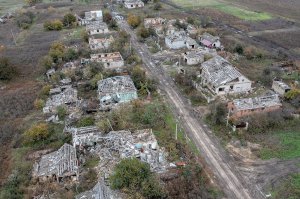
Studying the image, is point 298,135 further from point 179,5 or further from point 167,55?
point 179,5

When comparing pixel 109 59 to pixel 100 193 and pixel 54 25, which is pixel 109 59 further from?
pixel 100 193

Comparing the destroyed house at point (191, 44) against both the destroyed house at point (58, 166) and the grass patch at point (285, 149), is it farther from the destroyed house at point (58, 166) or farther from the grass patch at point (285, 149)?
the destroyed house at point (58, 166)

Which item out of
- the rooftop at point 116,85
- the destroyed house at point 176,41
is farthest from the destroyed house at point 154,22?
the rooftop at point 116,85

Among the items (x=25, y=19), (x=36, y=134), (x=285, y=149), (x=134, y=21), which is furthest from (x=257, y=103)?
(x=25, y=19)

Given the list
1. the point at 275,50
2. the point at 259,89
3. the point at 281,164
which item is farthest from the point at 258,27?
the point at 281,164

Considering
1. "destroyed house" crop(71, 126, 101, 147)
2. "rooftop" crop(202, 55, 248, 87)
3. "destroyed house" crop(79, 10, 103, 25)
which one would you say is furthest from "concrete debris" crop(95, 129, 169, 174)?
"destroyed house" crop(79, 10, 103, 25)
